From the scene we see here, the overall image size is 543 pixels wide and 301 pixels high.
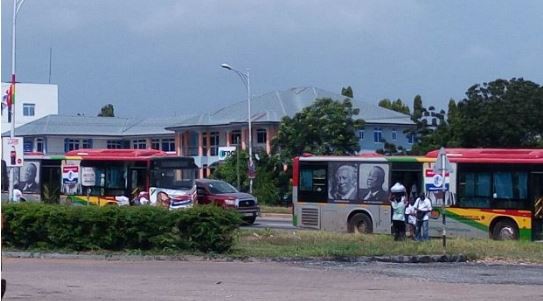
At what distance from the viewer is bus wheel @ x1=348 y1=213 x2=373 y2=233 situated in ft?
122

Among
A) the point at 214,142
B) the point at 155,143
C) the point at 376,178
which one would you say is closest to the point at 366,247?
the point at 376,178

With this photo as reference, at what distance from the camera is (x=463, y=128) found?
65.3 metres

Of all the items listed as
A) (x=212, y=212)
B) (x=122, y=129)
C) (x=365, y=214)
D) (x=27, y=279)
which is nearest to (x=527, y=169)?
(x=365, y=214)

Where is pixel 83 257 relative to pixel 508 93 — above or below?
below

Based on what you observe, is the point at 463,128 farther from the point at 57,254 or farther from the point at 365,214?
the point at 57,254

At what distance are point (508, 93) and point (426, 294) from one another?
4900cm

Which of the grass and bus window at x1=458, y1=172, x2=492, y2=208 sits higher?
bus window at x1=458, y1=172, x2=492, y2=208

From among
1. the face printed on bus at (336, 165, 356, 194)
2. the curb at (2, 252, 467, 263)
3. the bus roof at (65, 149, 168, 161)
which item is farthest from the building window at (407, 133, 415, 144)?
the curb at (2, 252, 467, 263)

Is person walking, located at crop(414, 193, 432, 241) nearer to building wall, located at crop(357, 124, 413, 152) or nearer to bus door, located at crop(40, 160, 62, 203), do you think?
bus door, located at crop(40, 160, 62, 203)

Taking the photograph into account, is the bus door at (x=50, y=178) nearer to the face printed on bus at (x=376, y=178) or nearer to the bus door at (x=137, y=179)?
the bus door at (x=137, y=179)

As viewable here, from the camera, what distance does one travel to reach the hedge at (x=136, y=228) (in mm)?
26422

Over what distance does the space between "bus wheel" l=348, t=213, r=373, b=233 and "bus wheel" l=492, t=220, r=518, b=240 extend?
4535 millimetres

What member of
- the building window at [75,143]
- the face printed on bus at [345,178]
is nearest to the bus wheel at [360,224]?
the face printed on bus at [345,178]

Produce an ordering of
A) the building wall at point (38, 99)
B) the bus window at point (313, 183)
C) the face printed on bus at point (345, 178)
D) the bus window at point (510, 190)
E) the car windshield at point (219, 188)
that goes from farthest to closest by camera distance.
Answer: the building wall at point (38, 99) → the car windshield at point (219, 188) → the bus window at point (313, 183) → the face printed on bus at point (345, 178) → the bus window at point (510, 190)
